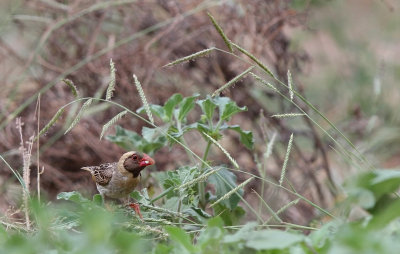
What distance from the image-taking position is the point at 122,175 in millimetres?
3080

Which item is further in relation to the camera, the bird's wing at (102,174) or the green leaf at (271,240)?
the bird's wing at (102,174)

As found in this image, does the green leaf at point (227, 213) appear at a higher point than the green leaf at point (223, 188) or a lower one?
lower

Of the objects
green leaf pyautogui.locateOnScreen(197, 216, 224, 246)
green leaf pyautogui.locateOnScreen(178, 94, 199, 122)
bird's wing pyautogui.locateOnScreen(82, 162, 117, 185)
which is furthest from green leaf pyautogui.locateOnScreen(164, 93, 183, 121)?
green leaf pyautogui.locateOnScreen(197, 216, 224, 246)

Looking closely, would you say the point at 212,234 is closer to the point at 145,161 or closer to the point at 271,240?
the point at 271,240

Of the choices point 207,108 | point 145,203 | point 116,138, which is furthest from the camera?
point 116,138

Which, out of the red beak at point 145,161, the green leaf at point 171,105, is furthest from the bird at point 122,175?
the green leaf at point 171,105

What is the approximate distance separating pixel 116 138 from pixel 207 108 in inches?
21.7

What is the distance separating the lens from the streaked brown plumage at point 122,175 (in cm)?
305

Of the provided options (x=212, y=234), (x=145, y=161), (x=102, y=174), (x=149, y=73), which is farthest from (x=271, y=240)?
(x=149, y=73)

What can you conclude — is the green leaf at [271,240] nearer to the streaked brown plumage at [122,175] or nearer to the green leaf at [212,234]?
the green leaf at [212,234]

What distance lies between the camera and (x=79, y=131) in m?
4.80

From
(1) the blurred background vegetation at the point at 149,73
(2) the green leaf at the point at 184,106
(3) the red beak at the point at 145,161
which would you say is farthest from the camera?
(1) the blurred background vegetation at the point at 149,73

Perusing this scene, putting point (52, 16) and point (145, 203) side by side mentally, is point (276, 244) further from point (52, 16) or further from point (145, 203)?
point (52, 16)

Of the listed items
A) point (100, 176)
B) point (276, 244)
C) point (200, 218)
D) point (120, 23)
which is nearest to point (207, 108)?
point (200, 218)
